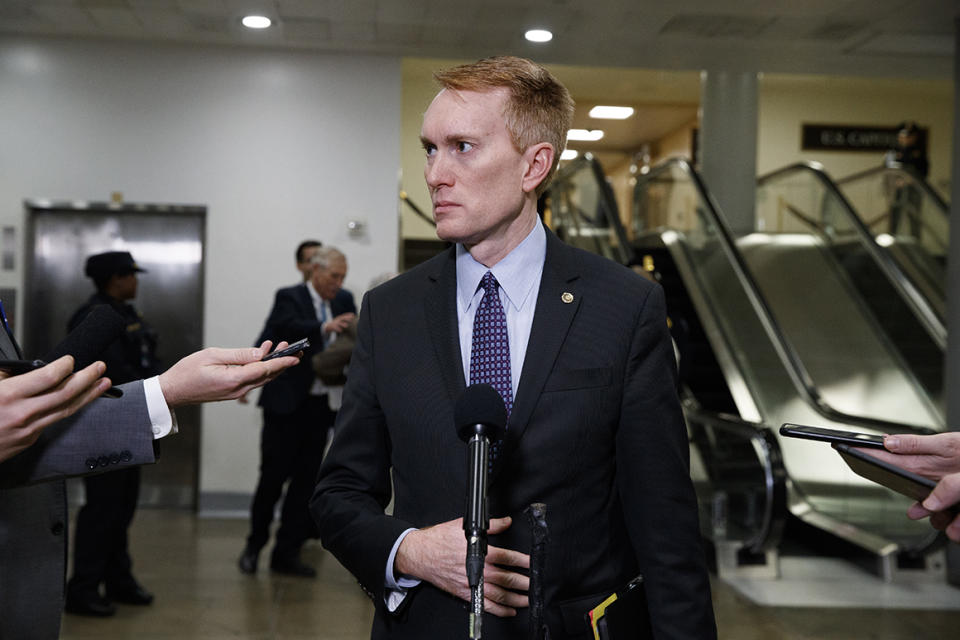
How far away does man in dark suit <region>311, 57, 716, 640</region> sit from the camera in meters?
1.79

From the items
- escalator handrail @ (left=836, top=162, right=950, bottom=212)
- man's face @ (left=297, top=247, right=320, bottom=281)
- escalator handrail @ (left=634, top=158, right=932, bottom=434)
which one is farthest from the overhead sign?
man's face @ (left=297, top=247, right=320, bottom=281)

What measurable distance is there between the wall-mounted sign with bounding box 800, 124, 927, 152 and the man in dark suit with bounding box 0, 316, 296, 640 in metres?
17.8

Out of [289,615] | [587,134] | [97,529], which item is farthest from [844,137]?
[97,529]

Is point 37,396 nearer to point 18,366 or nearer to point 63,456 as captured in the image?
point 18,366

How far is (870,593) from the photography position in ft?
20.9

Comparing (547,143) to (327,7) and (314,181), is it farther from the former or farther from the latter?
(314,181)

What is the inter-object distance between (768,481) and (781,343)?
235 centimetres

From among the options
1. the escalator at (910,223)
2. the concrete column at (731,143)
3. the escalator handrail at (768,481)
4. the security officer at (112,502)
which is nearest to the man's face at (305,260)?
the security officer at (112,502)

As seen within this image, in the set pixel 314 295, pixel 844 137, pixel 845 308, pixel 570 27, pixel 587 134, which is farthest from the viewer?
pixel 587 134

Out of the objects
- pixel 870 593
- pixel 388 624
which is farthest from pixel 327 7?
pixel 388 624

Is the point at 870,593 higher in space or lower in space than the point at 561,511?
lower

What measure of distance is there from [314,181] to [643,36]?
330cm

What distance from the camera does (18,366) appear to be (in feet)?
5.50

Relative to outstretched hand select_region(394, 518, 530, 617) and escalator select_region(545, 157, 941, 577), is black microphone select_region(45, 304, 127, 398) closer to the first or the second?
outstretched hand select_region(394, 518, 530, 617)
